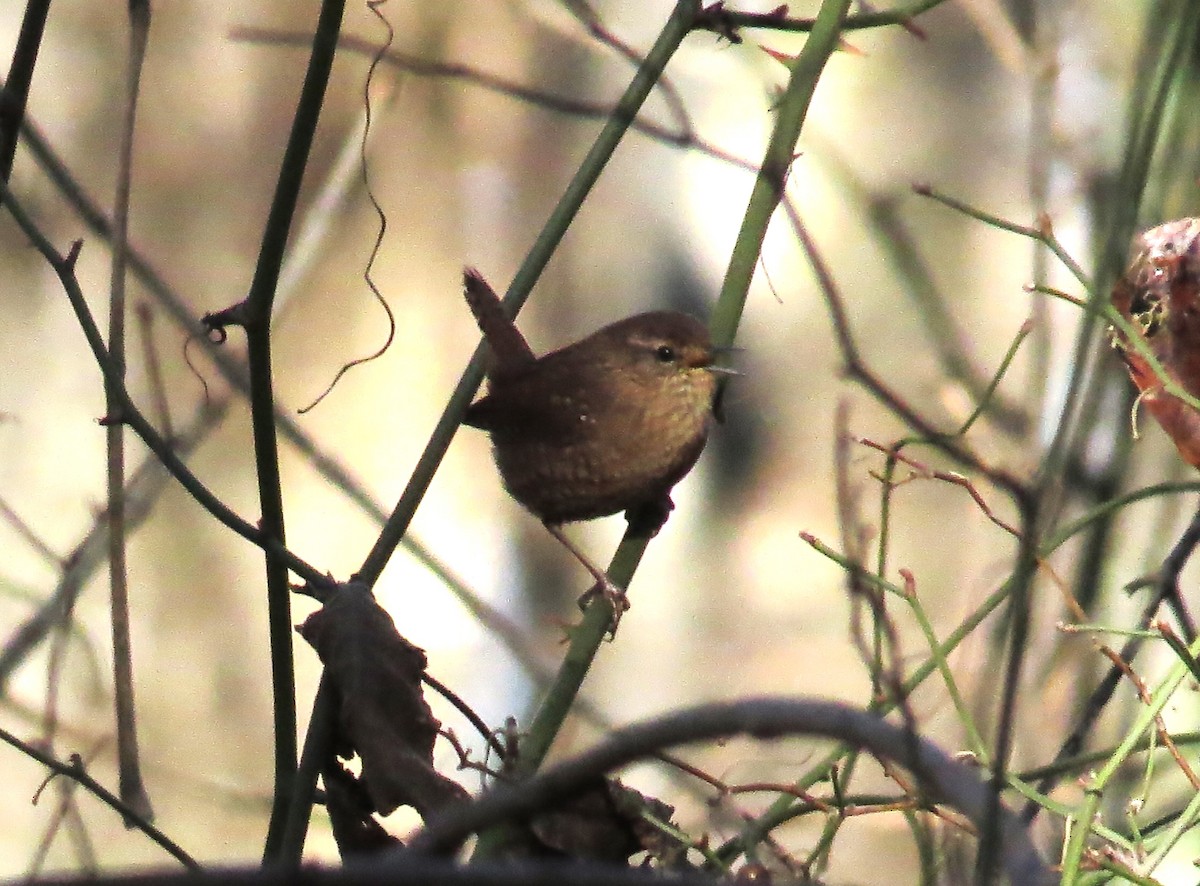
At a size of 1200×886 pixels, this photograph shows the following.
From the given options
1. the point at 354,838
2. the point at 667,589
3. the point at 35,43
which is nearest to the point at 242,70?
the point at 667,589

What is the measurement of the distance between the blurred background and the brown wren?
147cm

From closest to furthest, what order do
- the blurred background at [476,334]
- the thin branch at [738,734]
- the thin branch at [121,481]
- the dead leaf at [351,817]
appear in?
1. the thin branch at [738,734]
2. the dead leaf at [351,817]
3. the thin branch at [121,481]
4. the blurred background at [476,334]

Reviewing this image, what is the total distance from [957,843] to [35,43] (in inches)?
53.3

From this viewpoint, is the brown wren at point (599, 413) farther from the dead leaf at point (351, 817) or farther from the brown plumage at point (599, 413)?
the dead leaf at point (351, 817)

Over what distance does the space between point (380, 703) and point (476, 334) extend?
11.0 feet

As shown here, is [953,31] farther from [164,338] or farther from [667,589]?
[164,338]

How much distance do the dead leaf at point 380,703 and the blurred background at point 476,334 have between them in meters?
2.79

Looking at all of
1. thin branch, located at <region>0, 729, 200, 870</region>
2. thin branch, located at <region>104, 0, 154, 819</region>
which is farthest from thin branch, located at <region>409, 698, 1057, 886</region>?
thin branch, located at <region>104, 0, 154, 819</region>

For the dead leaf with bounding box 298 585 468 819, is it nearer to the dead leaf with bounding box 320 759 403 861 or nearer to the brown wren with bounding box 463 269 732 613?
the dead leaf with bounding box 320 759 403 861

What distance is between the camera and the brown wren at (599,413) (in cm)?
294

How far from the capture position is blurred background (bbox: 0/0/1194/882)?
15.1ft

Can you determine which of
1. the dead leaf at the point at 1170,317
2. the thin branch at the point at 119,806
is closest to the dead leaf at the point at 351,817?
the thin branch at the point at 119,806

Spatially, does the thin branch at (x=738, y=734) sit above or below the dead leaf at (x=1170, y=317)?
below

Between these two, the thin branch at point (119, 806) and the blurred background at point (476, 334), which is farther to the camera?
the blurred background at point (476, 334)
